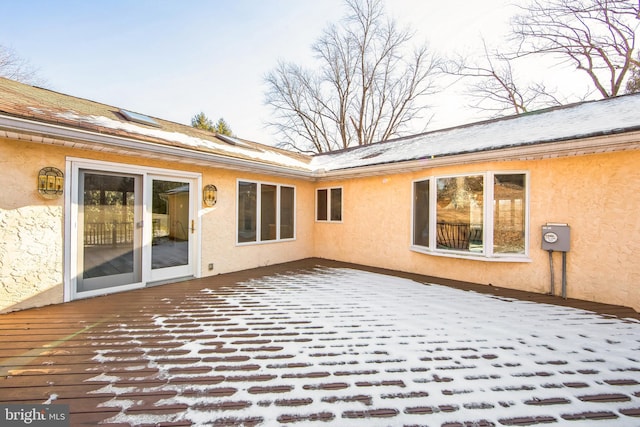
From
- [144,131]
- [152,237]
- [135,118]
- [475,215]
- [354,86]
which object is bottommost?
[152,237]

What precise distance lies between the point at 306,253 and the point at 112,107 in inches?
242

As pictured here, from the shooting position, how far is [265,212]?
7.27m

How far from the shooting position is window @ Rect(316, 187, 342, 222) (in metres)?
8.24

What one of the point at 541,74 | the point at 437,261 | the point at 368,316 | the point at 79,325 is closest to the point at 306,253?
the point at 437,261

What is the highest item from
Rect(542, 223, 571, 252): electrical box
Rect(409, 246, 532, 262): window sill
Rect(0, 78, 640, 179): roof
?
Rect(0, 78, 640, 179): roof

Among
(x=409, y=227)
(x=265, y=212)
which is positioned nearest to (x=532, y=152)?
(x=409, y=227)

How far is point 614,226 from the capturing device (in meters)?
4.37

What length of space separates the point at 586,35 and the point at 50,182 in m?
19.0

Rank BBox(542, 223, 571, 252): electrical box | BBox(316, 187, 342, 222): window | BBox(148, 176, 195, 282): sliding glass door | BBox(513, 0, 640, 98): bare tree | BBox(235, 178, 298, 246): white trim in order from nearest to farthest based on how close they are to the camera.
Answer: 1. BBox(542, 223, 571, 252): electrical box
2. BBox(148, 176, 195, 282): sliding glass door
3. BBox(235, 178, 298, 246): white trim
4. BBox(316, 187, 342, 222): window
5. BBox(513, 0, 640, 98): bare tree

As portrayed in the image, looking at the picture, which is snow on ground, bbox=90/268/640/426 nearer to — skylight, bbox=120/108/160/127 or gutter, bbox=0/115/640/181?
gutter, bbox=0/115/640/181

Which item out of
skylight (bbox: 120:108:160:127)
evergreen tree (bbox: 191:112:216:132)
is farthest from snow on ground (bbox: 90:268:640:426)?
evergreen tree (bbox: 191:112:216:132)

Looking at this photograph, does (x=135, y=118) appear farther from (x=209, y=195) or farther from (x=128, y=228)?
(x=128, y=228)

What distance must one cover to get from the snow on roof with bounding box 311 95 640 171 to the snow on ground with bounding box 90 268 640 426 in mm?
2798

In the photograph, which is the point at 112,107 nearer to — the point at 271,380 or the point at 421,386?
the point at 271,380
